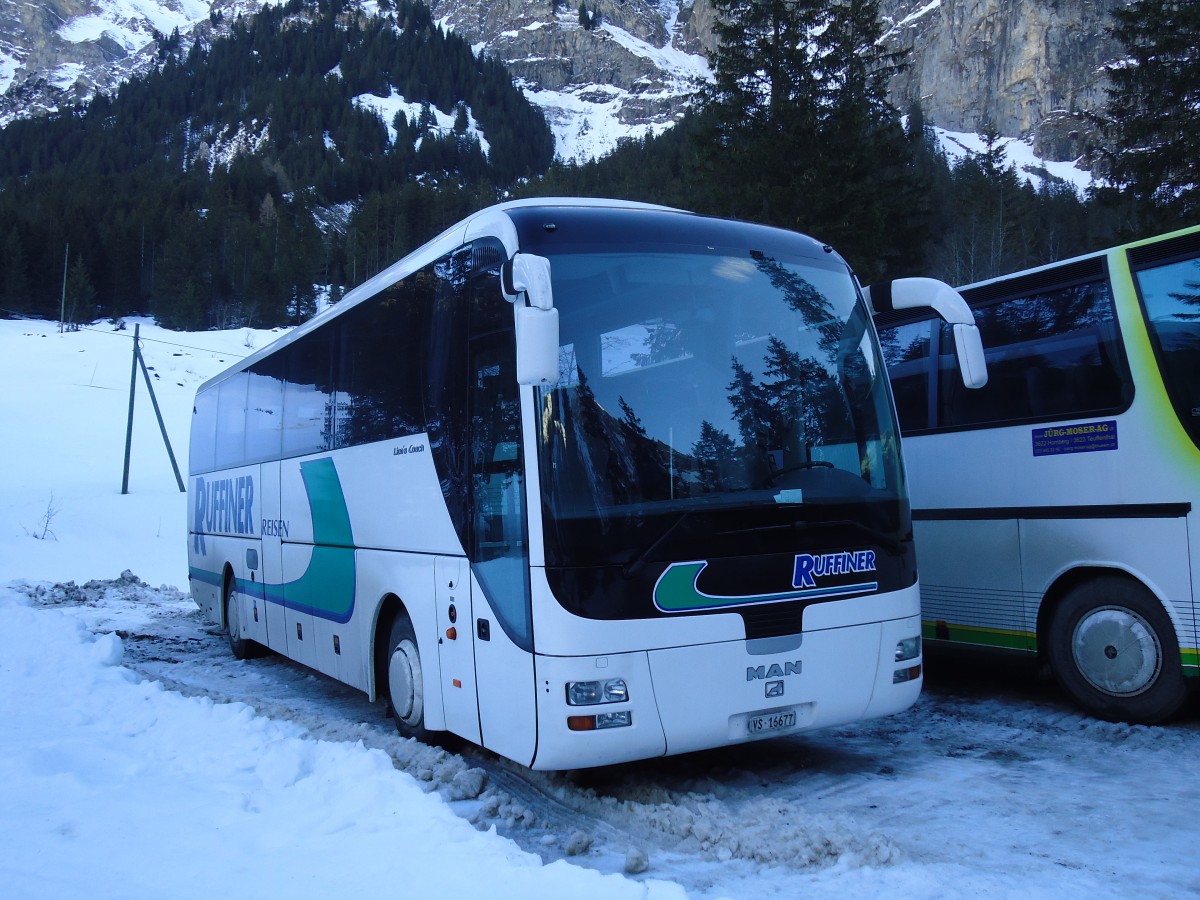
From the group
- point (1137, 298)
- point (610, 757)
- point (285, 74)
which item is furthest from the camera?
point (285, 74)

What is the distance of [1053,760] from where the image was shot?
244 inches

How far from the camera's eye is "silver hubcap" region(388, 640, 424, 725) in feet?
22.0

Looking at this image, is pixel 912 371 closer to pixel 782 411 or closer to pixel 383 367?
pixel 782 411

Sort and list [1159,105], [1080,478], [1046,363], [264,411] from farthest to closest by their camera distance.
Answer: [1159,105] → [264,411] → [1046,363] → [1080,478]

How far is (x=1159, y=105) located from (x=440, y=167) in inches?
4956

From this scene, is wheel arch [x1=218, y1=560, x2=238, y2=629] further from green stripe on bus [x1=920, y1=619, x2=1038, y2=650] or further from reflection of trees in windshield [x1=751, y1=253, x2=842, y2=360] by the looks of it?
reflection of trees in windshield [x1=751, y1=253, x2=842, y2=360]

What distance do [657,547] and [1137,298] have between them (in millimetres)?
4025

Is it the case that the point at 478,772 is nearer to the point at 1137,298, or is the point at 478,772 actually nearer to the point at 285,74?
the point at 1137,298

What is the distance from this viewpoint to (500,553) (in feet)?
18.3

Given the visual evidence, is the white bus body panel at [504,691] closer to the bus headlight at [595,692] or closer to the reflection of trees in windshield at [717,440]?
the bus headlight at [595,692]

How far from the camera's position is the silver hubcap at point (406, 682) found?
264 inches

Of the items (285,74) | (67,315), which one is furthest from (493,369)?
(285,74)

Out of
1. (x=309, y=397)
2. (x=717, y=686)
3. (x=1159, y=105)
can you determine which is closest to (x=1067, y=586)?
(x=717, y=686)

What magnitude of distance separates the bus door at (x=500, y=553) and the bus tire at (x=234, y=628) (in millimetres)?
6113
